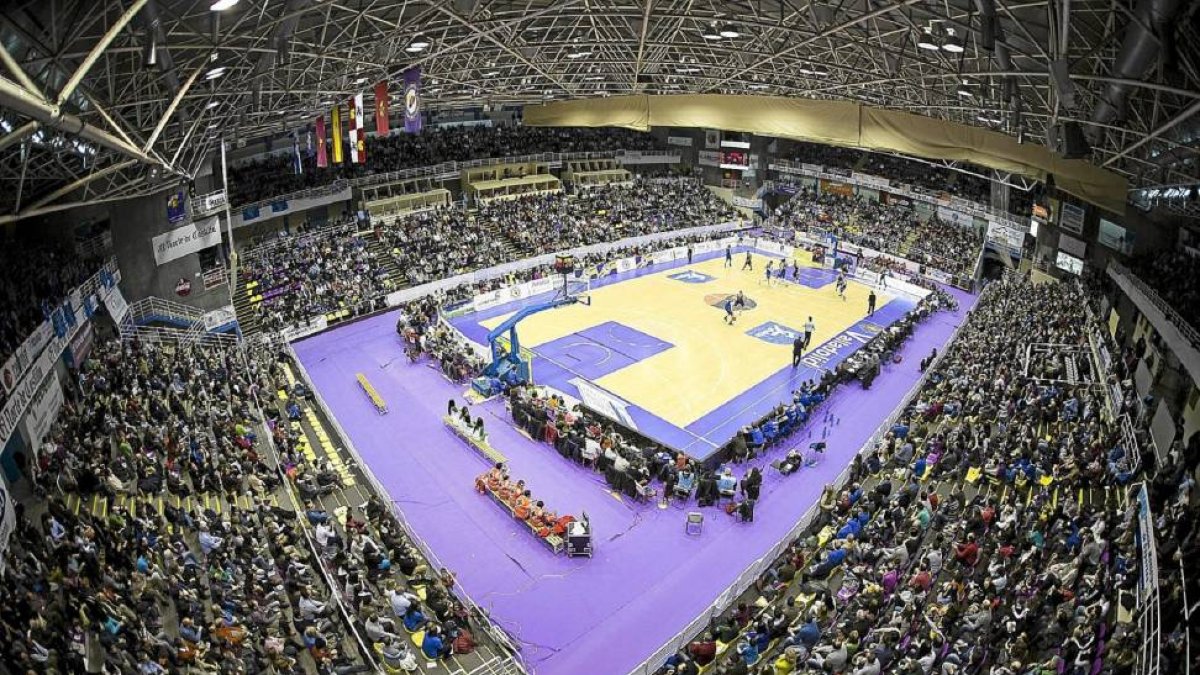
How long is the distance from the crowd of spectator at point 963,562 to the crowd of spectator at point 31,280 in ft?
65.3

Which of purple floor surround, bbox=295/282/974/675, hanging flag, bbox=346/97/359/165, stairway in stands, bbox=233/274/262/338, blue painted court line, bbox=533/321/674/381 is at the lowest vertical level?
purple floor surround, bbox=295/282/974/675

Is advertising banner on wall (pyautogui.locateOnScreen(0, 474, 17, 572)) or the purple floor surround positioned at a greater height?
advertising banner on wall (pyautogui.locateOnScreen(0, 474, 17, 572))

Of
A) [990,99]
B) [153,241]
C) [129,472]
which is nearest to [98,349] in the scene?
[153,241]

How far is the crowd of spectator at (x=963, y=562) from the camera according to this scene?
1304 cm

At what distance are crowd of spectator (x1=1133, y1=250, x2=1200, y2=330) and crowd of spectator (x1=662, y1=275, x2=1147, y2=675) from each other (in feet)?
12.1

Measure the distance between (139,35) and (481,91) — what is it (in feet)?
84.6

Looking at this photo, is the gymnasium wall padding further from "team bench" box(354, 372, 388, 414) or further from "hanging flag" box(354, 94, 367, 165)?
"team bench" box(354, 372, 388, 414)

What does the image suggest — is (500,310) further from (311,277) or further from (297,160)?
(297,160)

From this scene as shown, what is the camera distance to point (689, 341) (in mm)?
35562

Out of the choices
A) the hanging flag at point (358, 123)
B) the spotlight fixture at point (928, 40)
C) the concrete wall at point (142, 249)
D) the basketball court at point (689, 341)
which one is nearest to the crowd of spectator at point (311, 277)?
the concrete wall at point (142, 249)

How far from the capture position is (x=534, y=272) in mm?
45469

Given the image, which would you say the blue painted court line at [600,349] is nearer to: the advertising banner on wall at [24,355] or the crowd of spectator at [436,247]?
the crowd of spectator at [436,247]

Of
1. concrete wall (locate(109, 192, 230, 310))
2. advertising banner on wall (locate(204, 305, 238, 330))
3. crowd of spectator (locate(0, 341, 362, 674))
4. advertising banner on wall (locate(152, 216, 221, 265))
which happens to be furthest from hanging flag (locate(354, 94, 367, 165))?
advertising banner on wall (locate(204, 305, 238, 330))

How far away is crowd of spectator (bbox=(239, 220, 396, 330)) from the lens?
37.8 m
